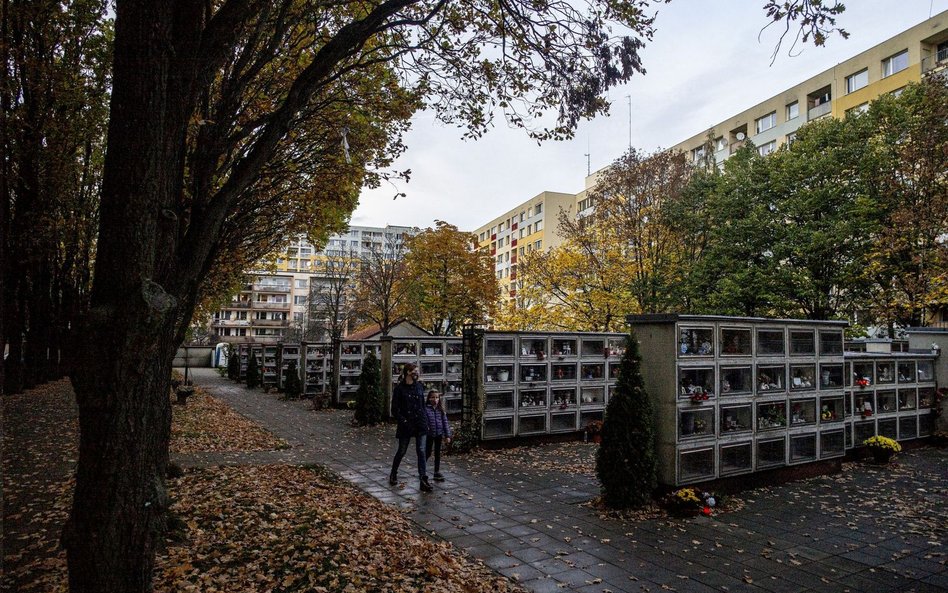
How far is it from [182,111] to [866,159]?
25.1m

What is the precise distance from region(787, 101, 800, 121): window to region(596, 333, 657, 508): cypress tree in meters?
38.6

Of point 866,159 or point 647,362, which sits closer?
point 647,362

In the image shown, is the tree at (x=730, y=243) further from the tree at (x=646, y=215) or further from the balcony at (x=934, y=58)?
the balcony at (x=934, y=58)

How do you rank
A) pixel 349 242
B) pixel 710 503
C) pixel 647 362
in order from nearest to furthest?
pixel 710 503
pixel 647 362
pixel 349 242

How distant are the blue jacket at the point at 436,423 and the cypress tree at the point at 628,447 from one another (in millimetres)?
2812

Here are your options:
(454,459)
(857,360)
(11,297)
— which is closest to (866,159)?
(857,360)

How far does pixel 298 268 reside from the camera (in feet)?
328

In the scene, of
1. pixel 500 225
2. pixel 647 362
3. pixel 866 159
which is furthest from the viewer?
pixel 500 225

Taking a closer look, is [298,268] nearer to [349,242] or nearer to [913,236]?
[349,242]

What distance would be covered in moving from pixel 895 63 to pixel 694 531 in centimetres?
3577

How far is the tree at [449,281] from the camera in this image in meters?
33.8

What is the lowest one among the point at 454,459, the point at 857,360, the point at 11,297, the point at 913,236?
the point at 454,459

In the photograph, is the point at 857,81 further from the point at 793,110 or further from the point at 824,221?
the point at 824,221

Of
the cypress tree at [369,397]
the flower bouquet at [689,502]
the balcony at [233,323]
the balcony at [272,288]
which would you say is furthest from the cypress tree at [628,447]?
the balcony at [272,288]
